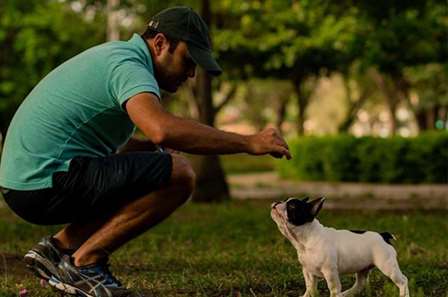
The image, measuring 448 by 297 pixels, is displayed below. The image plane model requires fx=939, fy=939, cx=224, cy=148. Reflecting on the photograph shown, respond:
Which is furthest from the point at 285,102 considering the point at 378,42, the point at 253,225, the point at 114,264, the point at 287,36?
the point at 114,264

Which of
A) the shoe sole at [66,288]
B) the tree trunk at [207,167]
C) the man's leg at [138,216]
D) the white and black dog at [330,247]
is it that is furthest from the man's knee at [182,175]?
the tree trunk at [207,167]

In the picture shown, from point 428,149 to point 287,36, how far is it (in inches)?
257

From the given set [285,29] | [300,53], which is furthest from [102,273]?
[300,53]

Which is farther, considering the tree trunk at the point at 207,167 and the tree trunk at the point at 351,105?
the tree trunk at the point at 351,105

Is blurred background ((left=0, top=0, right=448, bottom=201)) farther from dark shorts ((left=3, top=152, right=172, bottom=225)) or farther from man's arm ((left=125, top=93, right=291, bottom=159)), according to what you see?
man's arm ((left=125, top=93, right=291, bottom=159))

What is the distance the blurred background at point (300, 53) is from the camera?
55.8 ft

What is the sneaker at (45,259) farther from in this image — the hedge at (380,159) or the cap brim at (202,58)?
the hedge at (380,159)

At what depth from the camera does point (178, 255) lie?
28.9ft

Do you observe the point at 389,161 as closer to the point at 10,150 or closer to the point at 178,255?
the point at 178,255

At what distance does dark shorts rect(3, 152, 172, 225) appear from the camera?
516cm

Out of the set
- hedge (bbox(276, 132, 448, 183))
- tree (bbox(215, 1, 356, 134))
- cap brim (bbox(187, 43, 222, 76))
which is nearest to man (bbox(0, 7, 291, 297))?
cap brim (bbox(187, 43, 222, 76))

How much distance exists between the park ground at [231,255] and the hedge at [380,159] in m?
10.3

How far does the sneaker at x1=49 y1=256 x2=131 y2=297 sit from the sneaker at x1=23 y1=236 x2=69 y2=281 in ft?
0.24

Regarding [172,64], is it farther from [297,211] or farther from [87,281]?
[87,281]
